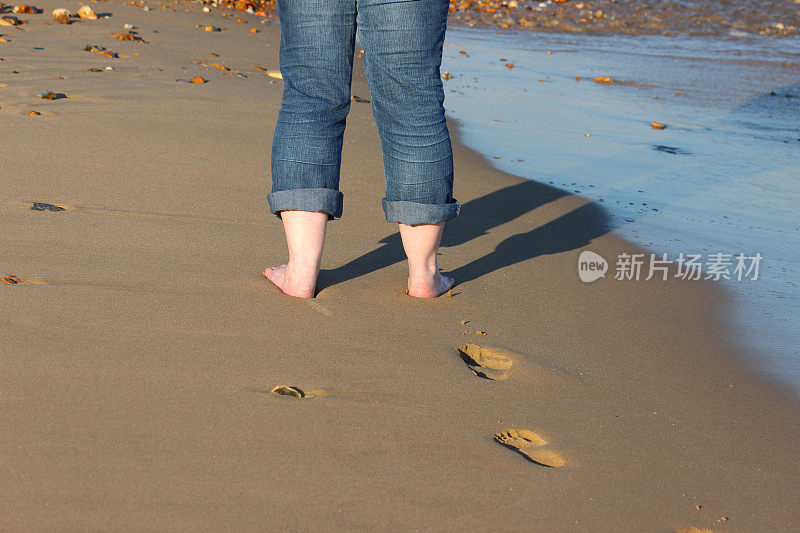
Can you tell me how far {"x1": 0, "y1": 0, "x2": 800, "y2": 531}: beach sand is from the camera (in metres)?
1.35

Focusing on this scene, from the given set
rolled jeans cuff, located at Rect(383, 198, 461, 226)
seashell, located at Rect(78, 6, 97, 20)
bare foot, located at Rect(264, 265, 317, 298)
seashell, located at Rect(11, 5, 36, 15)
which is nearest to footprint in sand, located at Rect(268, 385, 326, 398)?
bare foot, located at Rect(264, 265, 317, 298)

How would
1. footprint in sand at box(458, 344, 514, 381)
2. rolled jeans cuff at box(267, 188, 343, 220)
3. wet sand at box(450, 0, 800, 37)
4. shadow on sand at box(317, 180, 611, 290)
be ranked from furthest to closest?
wet sand at box(450, 0, 800, 37)
shadow on sand at box(317, 180, 611, 290)
rolled jeans cuff at box(267, 188, 343, 220)
footprint in sand at box(458, 344, 514, 381)

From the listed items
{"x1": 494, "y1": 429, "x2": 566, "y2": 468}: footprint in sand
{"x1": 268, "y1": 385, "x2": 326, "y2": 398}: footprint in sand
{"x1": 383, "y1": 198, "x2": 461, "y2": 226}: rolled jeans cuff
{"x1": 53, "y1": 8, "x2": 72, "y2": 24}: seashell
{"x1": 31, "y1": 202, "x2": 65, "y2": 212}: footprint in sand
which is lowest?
{"x1": 494, "y1": 429, "x2": 566, "y2": 468}: footprint in sand

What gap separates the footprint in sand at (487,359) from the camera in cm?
190

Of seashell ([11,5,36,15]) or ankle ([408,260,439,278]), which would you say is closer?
ankle ([408,260,439,278])

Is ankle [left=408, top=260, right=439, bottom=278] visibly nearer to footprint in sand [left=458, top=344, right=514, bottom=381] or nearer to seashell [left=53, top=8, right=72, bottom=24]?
footprint in sand [left=458, top=344, right=514, bottom=381]

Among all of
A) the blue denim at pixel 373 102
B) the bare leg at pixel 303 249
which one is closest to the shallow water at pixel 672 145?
the blue denim at pixel 373 102

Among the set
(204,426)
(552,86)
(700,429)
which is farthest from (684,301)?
(552,86)

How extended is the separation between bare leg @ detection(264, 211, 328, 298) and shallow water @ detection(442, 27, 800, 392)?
107 cm

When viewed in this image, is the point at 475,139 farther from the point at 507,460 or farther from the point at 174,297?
the point at 507,460

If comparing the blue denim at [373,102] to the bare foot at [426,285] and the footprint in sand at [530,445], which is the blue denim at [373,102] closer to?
the bare foot at [426,285]

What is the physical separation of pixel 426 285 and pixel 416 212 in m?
0.23

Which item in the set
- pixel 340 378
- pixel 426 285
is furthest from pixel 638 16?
pixel 340 378

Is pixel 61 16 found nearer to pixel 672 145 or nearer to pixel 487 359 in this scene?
pixel 672 145
